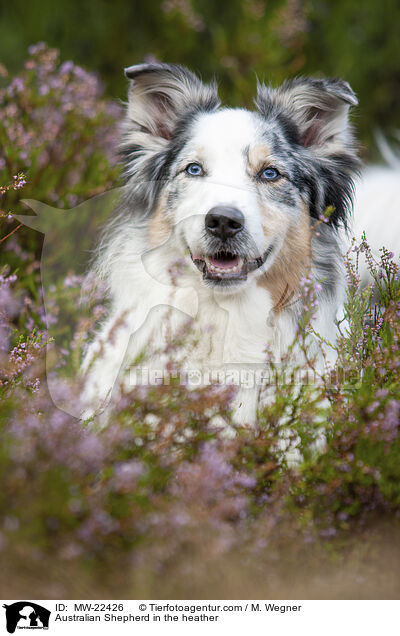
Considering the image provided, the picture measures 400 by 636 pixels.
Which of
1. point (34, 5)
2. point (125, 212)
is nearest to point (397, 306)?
point (125, 212)

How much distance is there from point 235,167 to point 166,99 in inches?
28.2

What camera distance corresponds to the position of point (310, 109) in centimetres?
362

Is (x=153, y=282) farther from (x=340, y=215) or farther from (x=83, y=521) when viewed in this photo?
(x=83, y=521)

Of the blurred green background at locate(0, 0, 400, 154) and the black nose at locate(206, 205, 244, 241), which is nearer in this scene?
the black nose at locate(206, 205, 244, 241)

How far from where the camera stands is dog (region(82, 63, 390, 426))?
10.3 feet

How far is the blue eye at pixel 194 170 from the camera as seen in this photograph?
3283mm

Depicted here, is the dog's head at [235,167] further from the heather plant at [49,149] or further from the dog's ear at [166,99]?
the heather plant at [49,149]

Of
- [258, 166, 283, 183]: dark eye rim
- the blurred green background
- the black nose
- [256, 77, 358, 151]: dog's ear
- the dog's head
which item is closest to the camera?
the black nose
